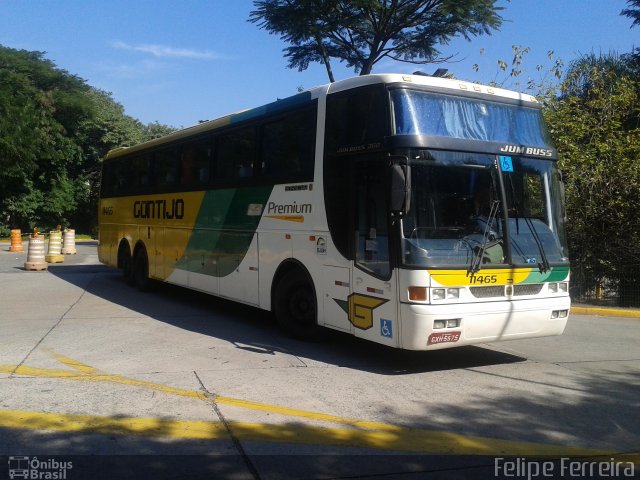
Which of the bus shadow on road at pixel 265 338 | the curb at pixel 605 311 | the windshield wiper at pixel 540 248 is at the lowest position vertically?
the bus shadow on road at pixel 265 338

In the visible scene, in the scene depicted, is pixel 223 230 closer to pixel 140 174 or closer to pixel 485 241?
pixel 140 174

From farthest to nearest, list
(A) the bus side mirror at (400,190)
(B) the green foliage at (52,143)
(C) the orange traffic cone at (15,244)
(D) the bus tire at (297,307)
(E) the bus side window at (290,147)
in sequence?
(B) the green foliage at (52,143) → (C) the orange traffic cone at (15,244) → (D) the bus tire at (297,307) → (E) the bus side window at (290,147) → (A) the bus side mirror at (400,190)

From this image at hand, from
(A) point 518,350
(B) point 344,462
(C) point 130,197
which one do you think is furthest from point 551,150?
(C) point 130,197

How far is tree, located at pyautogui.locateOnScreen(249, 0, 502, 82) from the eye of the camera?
18656 mm

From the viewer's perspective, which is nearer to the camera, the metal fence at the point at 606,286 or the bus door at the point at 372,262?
the bus door at the point at 372,262

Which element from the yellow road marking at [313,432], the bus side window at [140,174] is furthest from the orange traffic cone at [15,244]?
the yellow road marking at [313,432]

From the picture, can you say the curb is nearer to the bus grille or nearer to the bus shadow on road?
the bus shadow on road

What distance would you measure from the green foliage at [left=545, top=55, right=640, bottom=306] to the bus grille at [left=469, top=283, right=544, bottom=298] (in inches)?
249

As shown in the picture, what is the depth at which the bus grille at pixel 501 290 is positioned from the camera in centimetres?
676

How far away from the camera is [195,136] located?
11.3 meters

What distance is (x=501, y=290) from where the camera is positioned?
692 centimetres

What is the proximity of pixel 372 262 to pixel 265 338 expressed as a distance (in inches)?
106

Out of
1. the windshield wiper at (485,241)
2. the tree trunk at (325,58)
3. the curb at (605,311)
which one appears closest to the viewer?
the windshield wiper at (485,241)

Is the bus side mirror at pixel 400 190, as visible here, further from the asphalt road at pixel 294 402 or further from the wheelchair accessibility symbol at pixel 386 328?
the asphalt road at pixel 294 402
